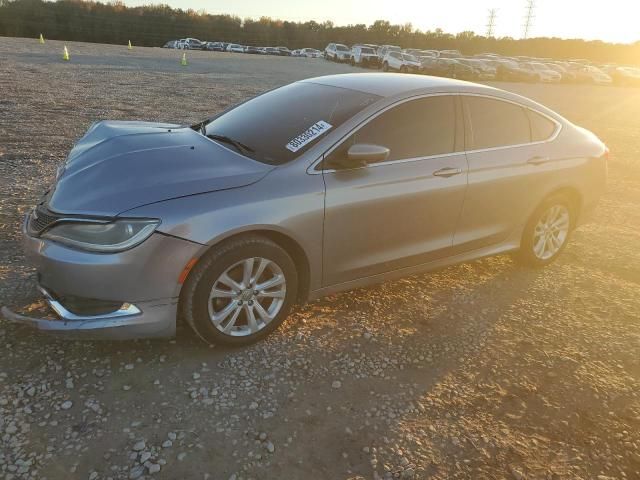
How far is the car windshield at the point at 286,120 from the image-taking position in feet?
11.5

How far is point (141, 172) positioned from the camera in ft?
10.3

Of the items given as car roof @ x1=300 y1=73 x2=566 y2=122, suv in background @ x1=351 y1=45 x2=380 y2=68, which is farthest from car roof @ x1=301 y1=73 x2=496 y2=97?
suv in background @ x1=351 y1=45 x2=380 y2=68

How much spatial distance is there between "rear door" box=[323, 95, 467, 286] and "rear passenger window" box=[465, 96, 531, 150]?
0.19 metres

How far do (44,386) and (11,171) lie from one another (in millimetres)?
4422

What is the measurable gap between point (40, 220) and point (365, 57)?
1395 inches

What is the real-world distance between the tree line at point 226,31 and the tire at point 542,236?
202 feet

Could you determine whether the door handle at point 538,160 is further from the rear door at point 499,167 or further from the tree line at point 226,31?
the tree line at point 226,31

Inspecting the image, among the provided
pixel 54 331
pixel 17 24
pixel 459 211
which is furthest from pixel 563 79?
pixel 17 24

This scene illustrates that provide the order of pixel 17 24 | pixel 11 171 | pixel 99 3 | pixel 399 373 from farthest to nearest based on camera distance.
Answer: pixel 99 3 < pixel 17 24 < pixel 11 171 < pixel 399 373

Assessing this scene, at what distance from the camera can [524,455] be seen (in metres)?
2.66

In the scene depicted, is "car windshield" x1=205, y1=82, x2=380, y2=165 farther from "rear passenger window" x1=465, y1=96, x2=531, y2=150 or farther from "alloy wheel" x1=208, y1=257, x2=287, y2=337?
"rear passenger window" x1=465, y1=96, x2=531, y2=150

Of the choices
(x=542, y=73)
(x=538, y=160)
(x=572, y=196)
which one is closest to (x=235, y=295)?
→ (x=538, y=160)

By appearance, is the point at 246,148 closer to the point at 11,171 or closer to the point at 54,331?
the point at 54,331

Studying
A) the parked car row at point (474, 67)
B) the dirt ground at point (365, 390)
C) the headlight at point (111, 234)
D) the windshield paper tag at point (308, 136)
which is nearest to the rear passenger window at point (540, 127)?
the dirt ground at point (365, 390)
